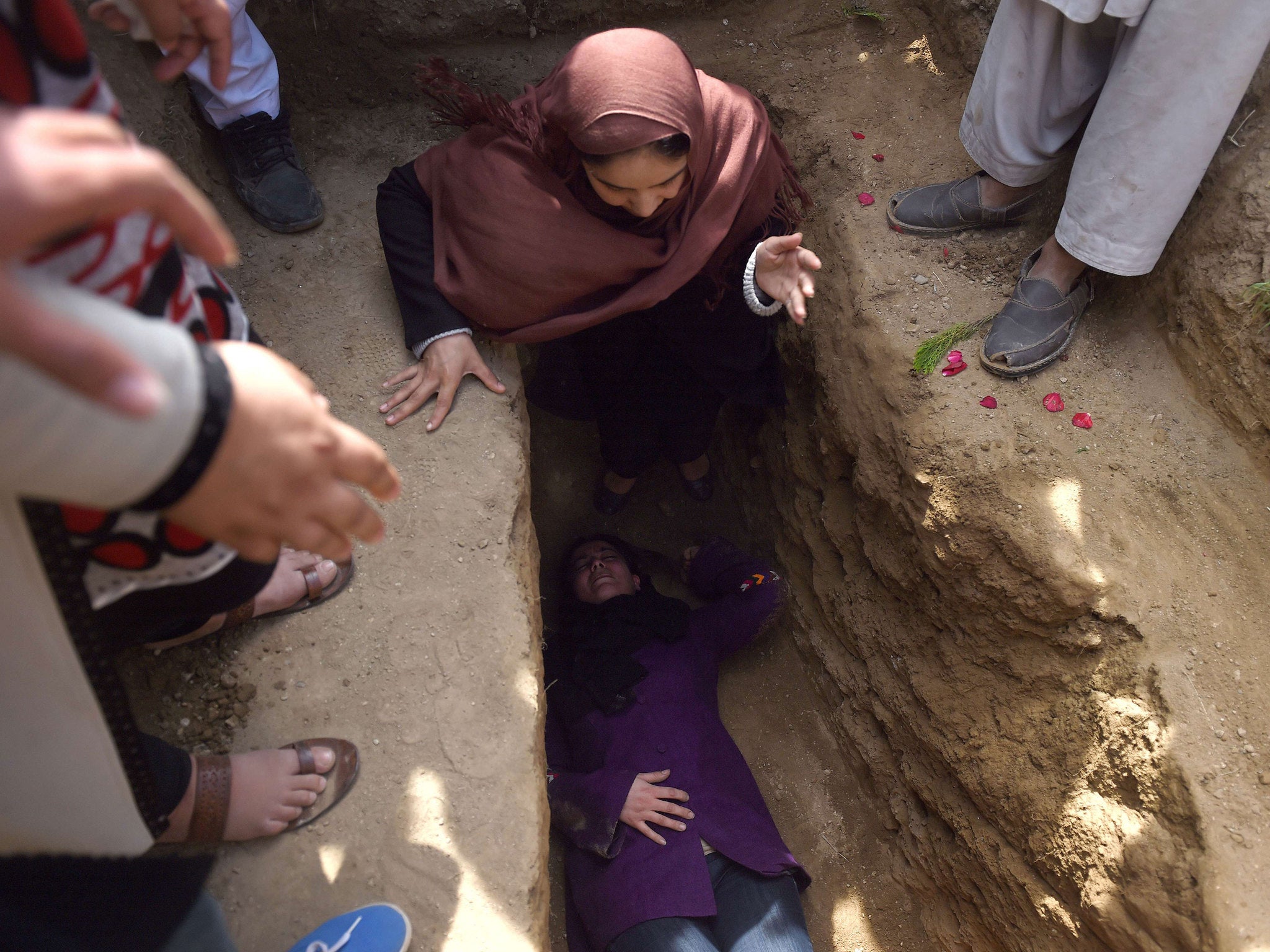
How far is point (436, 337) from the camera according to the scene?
2201 mm

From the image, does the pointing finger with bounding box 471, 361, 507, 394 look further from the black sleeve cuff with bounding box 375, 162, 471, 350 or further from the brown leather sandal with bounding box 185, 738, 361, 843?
the brown leather sandal with bounding box 185, 738, 361, 843

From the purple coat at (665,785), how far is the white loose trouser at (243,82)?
78.0 inches

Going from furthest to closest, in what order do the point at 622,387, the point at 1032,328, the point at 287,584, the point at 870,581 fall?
the point at 622,387 → the point at 870,581 → the point at 1032,328 → the point at 287,584

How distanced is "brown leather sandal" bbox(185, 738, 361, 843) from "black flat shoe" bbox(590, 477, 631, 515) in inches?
69.4

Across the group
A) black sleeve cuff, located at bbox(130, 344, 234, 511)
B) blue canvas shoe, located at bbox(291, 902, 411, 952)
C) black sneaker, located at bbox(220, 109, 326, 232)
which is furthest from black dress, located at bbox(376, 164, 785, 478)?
black sleeve cuff, located at bbox(130, 344, 234, 511)

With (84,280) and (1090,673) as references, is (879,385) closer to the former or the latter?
(1090,673)

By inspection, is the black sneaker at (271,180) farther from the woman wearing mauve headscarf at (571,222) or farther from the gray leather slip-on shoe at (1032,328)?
the gray leather slip-on shoe at (1032,328)

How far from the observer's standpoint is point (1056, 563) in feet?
6.56

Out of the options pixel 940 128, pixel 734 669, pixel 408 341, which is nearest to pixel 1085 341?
pixel 940 128

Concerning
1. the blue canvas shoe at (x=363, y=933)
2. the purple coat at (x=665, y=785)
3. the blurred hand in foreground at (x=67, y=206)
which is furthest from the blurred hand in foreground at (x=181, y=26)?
the purple coat at (x=665, y=785)

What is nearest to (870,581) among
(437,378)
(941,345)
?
(941,345)

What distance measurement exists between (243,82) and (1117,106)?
2.22 meters

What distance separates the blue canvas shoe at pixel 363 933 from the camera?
1528mm

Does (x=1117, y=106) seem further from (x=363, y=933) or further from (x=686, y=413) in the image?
(x=363, y=933)
